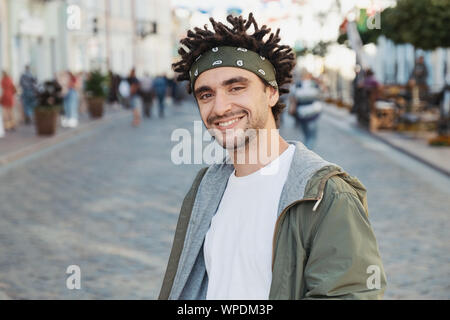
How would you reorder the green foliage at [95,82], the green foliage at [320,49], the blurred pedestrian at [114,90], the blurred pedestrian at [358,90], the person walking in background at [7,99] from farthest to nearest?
1. the blurred pedestrian at [114,90]
2. the green foliage at [320,49]
3. the green foliage at [95,82]
4. the blurred pedestrian at [358,90]
5. the person walking in background at [7,99]

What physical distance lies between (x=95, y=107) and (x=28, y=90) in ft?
14.6

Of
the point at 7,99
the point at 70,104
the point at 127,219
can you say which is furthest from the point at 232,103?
the point at 70,104

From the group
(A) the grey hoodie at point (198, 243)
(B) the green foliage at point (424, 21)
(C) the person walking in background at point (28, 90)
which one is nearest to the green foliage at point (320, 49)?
(C) the person walking in background at point (28, 90)

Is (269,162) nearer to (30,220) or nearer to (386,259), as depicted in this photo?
(386,259)

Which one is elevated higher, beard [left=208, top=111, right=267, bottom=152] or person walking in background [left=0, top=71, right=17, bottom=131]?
beard [left=208, top=111, right=267, bottom=152]

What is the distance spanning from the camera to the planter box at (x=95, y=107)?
29672 millimetres

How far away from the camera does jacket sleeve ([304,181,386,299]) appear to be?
1.91 m

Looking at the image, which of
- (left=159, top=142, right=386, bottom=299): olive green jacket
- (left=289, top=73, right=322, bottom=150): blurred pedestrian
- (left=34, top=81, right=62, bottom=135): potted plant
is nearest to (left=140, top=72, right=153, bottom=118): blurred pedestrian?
(left=34, top=81, right=62, bottom=135): potted plant

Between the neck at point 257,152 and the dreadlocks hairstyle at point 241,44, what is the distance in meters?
0.21

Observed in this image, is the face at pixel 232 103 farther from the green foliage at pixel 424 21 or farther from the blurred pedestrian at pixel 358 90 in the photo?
the blurred pedestrian at pixel 358 90

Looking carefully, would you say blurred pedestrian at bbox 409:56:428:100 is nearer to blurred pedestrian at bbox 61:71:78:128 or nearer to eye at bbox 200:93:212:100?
blurred pedestrian at bbox 61:71:78:128

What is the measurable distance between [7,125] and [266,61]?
22.1 m
